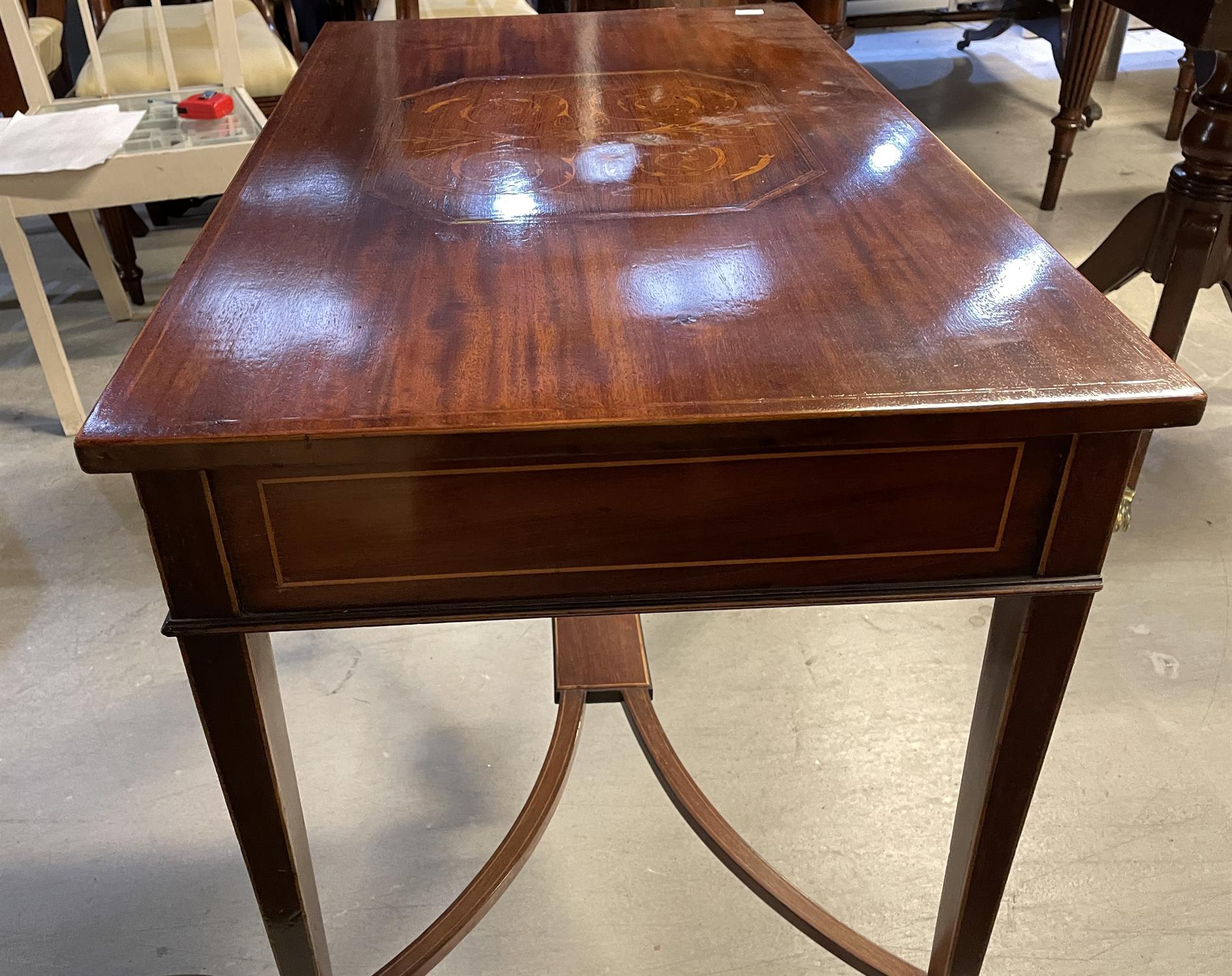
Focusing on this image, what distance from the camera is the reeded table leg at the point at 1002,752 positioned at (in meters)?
0.65

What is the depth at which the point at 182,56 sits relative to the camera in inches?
77.9

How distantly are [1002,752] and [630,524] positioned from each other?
313mm

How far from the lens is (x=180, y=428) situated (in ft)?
1.72

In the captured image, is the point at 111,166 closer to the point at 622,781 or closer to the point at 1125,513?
the point at 622,781

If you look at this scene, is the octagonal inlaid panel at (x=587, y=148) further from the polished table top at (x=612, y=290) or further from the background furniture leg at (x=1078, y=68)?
the background furniture leg at (x=1078, y=68)

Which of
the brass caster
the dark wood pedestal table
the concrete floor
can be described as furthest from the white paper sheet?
the brass caster

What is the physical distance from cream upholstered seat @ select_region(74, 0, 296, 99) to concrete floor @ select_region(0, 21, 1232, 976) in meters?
0.83

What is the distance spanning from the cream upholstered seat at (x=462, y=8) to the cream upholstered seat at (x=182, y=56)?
252mm

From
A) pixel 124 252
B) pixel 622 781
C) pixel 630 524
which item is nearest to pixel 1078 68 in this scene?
pixel 622 781

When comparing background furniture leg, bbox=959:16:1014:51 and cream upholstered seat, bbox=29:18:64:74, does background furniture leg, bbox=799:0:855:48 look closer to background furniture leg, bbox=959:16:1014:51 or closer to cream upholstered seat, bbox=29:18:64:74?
background furniture leg, bbox=959:16:1014:51

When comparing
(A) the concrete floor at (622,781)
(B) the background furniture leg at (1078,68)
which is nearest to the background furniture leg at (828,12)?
(B) the background furniture leg at (1078,68)

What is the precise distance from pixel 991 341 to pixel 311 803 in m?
0.86

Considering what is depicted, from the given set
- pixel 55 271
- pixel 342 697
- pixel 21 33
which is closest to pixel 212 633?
pixel 342 697

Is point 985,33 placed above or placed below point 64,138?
below
